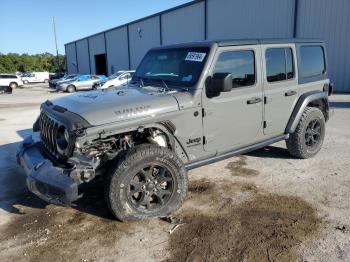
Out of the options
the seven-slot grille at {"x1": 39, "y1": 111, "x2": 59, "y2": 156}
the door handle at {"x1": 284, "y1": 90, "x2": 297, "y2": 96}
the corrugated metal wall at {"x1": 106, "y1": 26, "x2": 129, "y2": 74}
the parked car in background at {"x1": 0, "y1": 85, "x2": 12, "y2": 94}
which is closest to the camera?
the seven-slot grille at {"x1": 39, "y1": 111, "x2": 59, "y2": 156}

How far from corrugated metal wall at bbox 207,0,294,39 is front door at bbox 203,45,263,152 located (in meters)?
14.5

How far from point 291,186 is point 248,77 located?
160cm

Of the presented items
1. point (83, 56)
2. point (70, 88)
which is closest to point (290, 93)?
point (70, 88)

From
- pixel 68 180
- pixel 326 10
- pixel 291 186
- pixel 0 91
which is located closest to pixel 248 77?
pixel 291 186

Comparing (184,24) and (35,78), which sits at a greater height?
(184,24)

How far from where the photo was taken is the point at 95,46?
42.8m

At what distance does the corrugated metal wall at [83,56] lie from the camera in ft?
152

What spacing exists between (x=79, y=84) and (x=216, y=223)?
81.4ft

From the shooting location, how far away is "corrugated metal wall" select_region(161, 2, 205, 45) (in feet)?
77.0

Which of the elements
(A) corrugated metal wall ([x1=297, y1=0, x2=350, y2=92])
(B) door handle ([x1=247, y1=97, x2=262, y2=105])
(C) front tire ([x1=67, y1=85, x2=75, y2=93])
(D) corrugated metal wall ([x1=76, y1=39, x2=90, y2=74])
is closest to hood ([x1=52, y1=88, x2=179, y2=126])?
(B) door handle ([x1=247, y1=97, x2=262, y2=105])

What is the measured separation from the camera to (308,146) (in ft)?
18.6

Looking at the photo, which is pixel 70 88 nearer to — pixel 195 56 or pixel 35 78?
pixel 195 56

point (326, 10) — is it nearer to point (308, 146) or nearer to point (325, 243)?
point (308, 146)

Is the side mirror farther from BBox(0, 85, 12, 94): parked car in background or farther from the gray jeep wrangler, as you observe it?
BBox(0, 85, 12, 94): parked car in background
